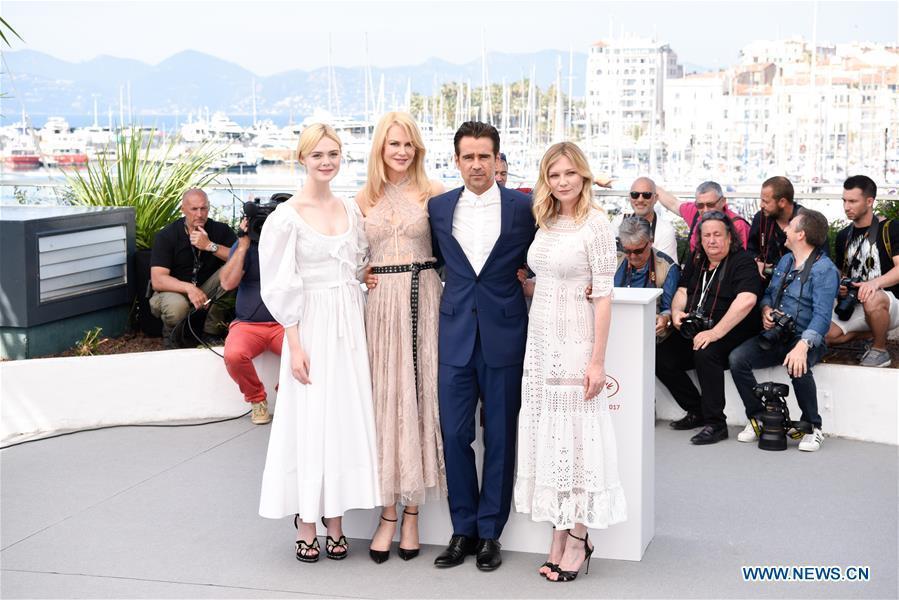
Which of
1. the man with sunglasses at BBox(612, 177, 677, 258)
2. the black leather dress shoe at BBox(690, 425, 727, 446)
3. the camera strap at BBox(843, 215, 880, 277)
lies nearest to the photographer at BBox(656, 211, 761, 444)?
the black leather dress shoe at BBox(690, 425, 727, 446)

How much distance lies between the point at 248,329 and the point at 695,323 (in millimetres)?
2589

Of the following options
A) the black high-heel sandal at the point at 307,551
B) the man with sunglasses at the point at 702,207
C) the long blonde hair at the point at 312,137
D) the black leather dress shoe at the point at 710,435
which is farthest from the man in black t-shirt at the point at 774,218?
the black high-heel sandal at the point at 307,551

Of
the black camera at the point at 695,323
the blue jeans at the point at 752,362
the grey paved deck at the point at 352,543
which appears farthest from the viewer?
the black camera at the point at 695,323

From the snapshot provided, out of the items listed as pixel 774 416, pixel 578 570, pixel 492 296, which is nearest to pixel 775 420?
pixel 774 416

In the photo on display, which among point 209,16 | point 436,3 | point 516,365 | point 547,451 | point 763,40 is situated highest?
point 209,16

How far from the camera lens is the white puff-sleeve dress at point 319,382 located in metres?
4.14

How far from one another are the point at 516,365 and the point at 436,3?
100908 millimetres

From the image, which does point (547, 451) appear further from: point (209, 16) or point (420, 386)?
point (209, 16)

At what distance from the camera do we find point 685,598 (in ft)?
12.7

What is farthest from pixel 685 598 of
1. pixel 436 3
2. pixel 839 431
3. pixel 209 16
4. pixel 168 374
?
pixel 209 16

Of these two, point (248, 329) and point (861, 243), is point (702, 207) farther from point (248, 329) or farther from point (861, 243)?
point (248, 329)

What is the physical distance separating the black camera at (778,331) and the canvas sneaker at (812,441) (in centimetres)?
52

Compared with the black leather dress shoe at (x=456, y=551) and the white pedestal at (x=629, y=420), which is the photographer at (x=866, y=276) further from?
the black leather dress shoe at (x=456, y=551)

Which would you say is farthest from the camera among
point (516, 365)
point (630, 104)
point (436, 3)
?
point (436, 3)
